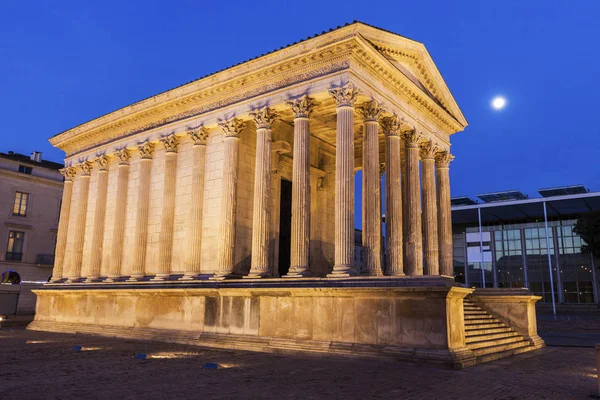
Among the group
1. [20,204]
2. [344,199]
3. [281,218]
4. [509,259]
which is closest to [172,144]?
[281,218]

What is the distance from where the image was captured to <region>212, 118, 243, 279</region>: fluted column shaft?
66.9ft

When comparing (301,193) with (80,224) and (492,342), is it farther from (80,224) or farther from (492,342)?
(80,224)

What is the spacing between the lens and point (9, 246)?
45.9 m

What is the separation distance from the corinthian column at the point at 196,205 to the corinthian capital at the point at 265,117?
3.57m

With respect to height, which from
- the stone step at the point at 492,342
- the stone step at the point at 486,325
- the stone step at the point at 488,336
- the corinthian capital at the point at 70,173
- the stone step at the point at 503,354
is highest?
the corinthian capital at the point at 70,173

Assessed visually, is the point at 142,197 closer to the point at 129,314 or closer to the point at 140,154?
the point at 140,154

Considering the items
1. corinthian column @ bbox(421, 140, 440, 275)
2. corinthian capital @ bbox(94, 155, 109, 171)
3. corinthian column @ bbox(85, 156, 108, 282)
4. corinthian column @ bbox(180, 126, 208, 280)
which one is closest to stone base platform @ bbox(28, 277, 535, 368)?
corinthian column @ bbox(180, 126, 208, 280)

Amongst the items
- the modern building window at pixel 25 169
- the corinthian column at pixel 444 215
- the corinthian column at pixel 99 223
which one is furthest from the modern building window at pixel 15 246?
the corinthian column at pixel 444 215

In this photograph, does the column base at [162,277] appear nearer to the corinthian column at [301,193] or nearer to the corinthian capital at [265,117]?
the corinthian column at [301,193]

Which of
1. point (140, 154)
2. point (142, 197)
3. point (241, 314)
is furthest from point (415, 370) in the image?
point (140, 154)

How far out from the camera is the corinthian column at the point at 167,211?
22.8 meters

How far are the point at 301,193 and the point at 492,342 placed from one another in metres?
8.51

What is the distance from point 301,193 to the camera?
18.6 metres

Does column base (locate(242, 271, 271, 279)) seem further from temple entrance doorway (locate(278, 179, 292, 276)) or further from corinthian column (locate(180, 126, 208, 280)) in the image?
temple entrance doorway (locate(278, 179, 292, 276))
